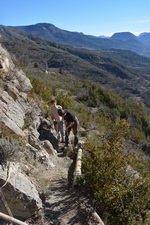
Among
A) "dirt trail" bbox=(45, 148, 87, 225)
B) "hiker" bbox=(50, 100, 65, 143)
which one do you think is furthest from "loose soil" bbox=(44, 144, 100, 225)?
"hiker" bbox=(50, 100, 65, 143)

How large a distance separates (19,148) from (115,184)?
1.94 m

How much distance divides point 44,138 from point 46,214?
4.04m

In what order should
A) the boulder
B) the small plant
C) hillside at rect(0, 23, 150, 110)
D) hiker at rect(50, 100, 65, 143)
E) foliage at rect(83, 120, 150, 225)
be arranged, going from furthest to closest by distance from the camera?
hillside at rect(0, 23, 150, 110) → hiker at rect(50, 100, 65, 143) → foliage at rect(83, 120, 150, 225) → the small plant → the boulder

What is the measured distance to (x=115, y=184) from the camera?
4883 millimetres

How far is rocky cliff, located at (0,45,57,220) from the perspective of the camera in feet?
13.0

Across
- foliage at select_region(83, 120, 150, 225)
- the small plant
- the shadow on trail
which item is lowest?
the shadow on trail

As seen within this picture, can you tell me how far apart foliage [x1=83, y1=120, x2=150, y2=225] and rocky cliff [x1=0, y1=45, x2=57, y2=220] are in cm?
113

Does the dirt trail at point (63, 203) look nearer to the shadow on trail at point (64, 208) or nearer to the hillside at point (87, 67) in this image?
the shadow on trail at point (64, 208)

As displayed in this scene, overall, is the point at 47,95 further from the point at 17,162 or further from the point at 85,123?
the point at 17,162

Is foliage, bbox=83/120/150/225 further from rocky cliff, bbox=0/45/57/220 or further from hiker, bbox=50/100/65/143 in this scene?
hiker, bbox=50/100/65/143

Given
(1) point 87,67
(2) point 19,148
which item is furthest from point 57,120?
(1) point 87,67

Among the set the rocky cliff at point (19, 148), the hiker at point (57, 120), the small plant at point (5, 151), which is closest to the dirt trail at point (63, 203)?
the rocky cliff at point (19, 148)

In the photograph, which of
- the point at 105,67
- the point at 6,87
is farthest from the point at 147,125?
the point at 105,67

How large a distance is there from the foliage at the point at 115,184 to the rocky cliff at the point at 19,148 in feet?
3.70
